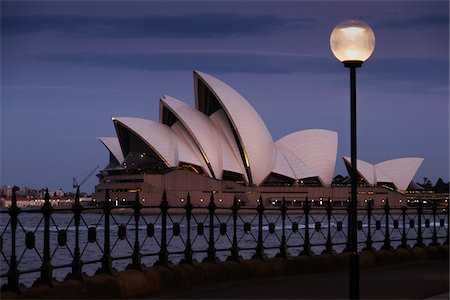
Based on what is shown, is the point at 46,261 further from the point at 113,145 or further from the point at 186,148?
the point at 113,145

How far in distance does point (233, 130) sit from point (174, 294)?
75.8 metres

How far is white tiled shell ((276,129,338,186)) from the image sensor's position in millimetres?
103688

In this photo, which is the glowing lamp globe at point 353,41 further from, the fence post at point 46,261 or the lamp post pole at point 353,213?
the fence post at point 46,261

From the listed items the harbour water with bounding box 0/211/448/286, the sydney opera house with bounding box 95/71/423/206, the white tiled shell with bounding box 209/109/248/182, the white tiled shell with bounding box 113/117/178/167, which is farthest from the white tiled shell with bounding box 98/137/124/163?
the harbour water with bounding box 0/211/448/286

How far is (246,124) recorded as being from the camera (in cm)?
8650

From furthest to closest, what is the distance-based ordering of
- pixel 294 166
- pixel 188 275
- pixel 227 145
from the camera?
pixel 294 166 → pixel 227 145 → pixel 188 275

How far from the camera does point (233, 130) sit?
8738cm

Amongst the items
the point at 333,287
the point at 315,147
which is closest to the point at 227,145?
the point at 315,147

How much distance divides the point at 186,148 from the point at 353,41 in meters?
A: 84.1

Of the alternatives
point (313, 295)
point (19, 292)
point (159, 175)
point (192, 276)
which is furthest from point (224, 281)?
point (159, 175)

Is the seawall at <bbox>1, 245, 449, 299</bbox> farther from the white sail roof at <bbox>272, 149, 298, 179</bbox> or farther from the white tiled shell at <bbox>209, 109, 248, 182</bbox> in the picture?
the white sail roof at <bbox>272, 149, 298, 179</bbox>

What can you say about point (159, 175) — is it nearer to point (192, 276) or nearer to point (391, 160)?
point (391, 160)

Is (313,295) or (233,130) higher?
(233,130)

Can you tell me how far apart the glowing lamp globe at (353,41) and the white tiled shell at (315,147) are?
94.2m
